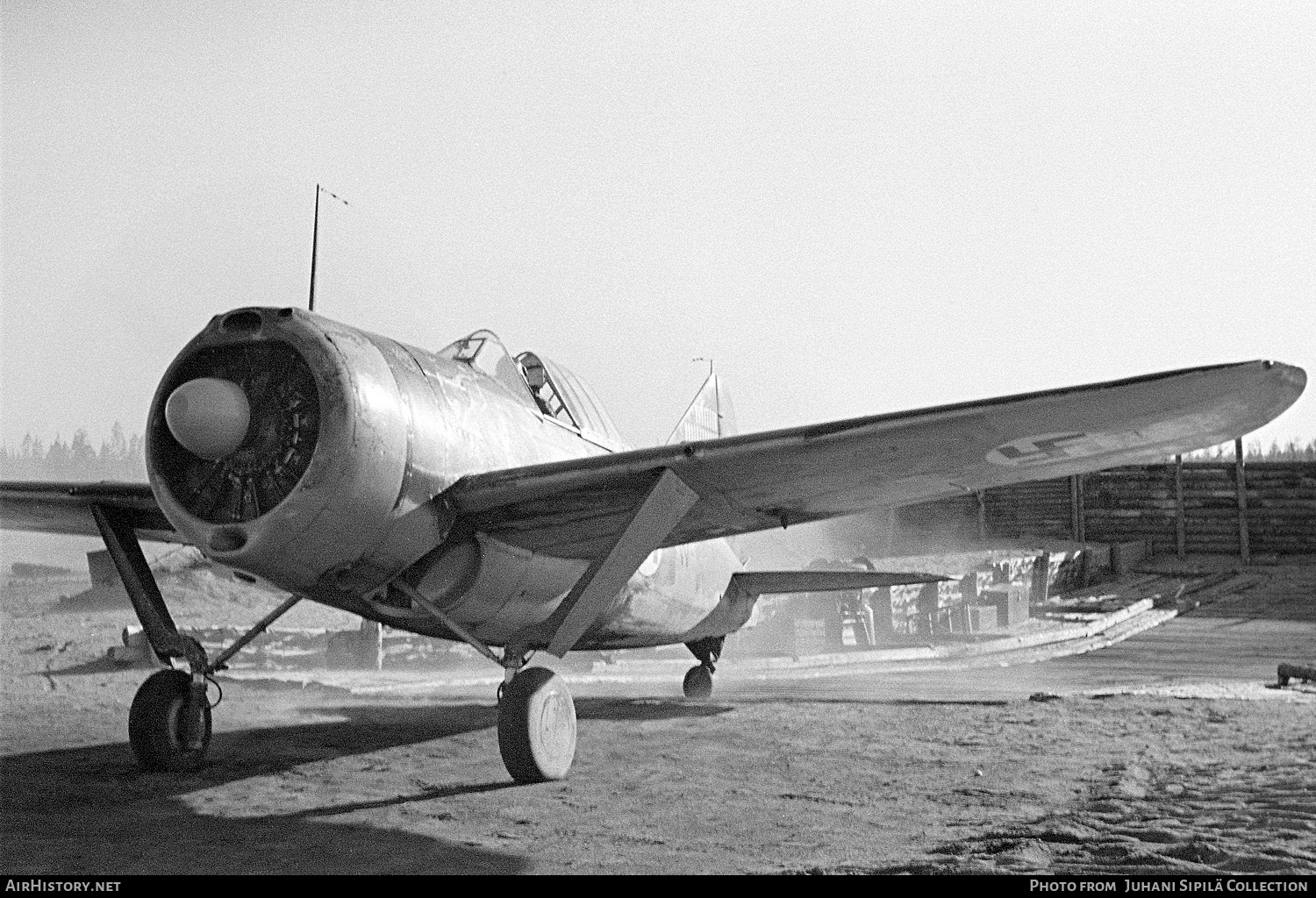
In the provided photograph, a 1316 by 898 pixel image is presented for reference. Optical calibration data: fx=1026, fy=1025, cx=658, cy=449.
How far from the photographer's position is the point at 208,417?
17.5ft

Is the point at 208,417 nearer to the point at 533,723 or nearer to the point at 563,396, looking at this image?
the point at 533,723

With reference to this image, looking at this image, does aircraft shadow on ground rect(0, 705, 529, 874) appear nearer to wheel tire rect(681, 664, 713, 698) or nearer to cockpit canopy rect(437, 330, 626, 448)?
cockpit canopy rect(437, 330, 626, 448)

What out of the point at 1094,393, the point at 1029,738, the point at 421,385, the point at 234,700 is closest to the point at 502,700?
the point at 421,385

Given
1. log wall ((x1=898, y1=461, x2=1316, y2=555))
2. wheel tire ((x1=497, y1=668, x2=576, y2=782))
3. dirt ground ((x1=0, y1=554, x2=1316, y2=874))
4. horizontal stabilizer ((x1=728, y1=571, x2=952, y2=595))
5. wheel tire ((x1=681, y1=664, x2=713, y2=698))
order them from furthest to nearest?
1. log wall ((x1=898, y1=461, x2=1316, y2=555))
2. wheel tire ((x1=681, y1=664, x2=713, y2=698))
3. horizontal stabilizer ((x1=728, y1=571, x2=952, y2=595))
4. wheel tire ((x1=497, y1=668, x2=576, y2=782))
5. dirt ground ((x1=0, y1=554, x2=1316, y2=874))

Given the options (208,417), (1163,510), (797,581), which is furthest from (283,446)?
(1163,510)

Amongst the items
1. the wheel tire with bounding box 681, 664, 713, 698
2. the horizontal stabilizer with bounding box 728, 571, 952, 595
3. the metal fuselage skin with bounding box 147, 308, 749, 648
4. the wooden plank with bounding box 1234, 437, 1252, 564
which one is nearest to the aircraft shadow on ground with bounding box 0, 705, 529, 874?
the metal fuselage skin with bounding box 147, 308, 749, 648

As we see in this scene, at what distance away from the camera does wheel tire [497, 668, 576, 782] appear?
6.12 meters

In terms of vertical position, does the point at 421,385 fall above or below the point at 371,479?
above

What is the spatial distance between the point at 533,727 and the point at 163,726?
2.59 meters

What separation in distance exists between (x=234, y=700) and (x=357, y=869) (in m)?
7.40

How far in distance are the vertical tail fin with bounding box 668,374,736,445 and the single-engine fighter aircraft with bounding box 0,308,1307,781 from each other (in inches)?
144

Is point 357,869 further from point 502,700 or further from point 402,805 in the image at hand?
point 502,700

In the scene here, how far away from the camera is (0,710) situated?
9.65m

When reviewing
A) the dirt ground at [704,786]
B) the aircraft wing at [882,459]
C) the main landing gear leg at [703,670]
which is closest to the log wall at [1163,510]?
the dirt ground at [704,786]
